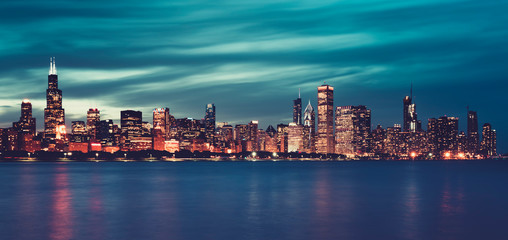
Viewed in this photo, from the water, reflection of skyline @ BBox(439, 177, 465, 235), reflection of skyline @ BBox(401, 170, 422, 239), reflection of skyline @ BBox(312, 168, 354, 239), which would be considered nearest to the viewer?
the water

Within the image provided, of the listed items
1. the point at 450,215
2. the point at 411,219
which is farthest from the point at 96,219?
the point at 450,215

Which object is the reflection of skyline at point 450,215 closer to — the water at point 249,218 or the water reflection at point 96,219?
the water at point 249,218

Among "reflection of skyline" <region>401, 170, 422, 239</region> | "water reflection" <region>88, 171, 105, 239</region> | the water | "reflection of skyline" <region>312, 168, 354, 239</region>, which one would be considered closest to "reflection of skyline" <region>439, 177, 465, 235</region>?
the water

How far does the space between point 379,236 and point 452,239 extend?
468 cm

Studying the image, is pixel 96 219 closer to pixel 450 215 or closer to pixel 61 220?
pixel 61 220

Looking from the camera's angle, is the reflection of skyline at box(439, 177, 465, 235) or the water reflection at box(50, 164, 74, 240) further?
the reflection of skyline at box(439, 177, 465, 235)

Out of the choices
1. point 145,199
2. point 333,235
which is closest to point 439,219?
point 333,235

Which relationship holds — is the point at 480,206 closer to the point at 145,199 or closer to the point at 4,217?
the point at 145,199

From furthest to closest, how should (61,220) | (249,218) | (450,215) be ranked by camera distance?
(450,215), (249,218), (61,220)

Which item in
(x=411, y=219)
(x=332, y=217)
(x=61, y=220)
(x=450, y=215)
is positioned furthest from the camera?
(x=450, y=215)

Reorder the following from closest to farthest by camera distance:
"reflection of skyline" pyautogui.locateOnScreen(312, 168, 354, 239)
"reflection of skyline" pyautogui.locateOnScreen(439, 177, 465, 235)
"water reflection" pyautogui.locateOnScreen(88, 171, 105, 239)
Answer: "water reflection" pyautogui.locateOnScreen(88, 171, 105, 239), "reflection of skyline" pyautogui.locateOnScreen(312, 168, 354, 239), "reflection of skyline" pyautogui.locateOnScreen(439, 177, 465, 235)

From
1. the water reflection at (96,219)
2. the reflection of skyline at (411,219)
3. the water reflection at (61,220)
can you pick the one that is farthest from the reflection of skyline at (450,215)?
the water reflection at (61,220)

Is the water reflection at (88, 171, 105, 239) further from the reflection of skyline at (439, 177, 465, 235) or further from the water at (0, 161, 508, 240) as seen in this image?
the reflection of skyline at (439, 177, 465, 235)

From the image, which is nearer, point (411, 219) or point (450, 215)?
point (411, 219)
